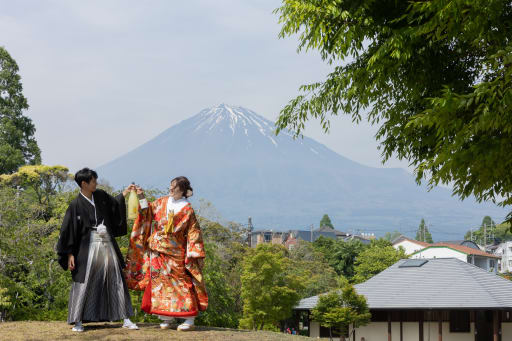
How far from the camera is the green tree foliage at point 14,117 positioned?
4116 cm

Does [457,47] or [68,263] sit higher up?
[457,47]

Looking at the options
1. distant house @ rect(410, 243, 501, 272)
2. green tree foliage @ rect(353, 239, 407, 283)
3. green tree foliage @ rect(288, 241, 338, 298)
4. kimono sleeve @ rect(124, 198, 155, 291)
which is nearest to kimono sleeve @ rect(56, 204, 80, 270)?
kimono sleeve @ rect(124, 198, 155, 291)

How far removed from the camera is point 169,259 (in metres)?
9.05

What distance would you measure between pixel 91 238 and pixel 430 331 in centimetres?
2451

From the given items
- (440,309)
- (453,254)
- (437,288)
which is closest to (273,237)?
(453,254)

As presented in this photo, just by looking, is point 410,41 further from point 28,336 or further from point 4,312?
point 4,312

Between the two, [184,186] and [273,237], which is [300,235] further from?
[184,186]

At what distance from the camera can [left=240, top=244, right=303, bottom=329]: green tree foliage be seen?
3117 centimetres

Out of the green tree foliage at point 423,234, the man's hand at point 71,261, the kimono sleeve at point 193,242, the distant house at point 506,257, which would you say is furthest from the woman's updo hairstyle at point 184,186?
the green tree foliage at point 423,234

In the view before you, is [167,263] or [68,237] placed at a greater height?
[68,237]

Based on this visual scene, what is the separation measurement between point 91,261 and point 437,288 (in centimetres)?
2602

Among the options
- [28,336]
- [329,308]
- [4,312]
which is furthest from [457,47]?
[329,308]

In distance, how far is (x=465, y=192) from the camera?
8.46 metres

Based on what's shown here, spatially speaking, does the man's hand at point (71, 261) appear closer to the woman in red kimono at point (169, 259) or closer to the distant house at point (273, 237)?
the woman in red kimono at point (169, 259)
